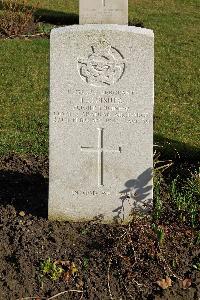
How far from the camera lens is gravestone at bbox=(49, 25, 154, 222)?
4875mm

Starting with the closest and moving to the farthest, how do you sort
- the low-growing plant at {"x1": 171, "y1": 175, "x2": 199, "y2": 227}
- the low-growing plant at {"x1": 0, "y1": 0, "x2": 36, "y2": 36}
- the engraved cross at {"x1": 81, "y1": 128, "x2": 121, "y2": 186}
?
the engraved cross at {"x1": 81, "y1": 128, "x2": 121, "y2": 186} → the low-growing plant at {"x1": 171, "y1": 175, "x2": 199, "y2": 227} → the low-growing plant at {"x1": 0, "y1": 0, "x2": 36, "y2": 36}

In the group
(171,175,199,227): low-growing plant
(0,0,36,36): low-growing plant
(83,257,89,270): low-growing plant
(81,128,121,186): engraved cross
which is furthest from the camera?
(0,0,36,36): low-growing plant

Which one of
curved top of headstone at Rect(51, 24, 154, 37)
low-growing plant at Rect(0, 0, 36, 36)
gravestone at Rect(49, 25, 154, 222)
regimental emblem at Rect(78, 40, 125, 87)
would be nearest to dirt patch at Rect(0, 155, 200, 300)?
gravestone at Rect(49, 25, 154, 222)

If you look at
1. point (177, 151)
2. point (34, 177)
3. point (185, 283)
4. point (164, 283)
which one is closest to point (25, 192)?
point (34, 177)

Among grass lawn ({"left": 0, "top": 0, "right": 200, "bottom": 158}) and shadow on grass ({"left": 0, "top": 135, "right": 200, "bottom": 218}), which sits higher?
grass lawn ({"left": 0, "top": 0, "right": 200, "bottom": 158})

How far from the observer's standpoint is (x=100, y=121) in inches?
200

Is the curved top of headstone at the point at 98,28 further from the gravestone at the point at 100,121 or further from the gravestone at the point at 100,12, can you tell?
the gravestone at the point at 100,12

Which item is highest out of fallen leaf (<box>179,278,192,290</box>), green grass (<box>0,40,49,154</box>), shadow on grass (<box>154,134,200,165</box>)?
green grass (<box>0,40,49,154</box>)

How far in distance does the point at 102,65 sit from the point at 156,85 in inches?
197

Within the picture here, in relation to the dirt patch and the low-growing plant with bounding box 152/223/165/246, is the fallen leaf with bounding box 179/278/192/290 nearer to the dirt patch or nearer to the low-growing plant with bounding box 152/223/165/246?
the dirt patch

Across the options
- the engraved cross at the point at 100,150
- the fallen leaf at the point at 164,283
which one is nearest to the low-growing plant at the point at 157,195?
the engraved cross at the point at 100,150

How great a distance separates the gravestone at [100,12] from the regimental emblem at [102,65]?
1.50ft

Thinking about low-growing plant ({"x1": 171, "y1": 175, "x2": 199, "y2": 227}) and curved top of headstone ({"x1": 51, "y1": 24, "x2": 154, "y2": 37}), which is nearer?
curved top of headstone ({"x1": 51, "y1": 24, "x2": 154, "y2": 37})

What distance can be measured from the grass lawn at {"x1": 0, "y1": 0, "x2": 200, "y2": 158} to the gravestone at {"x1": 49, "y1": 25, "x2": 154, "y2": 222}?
5.77 ft
